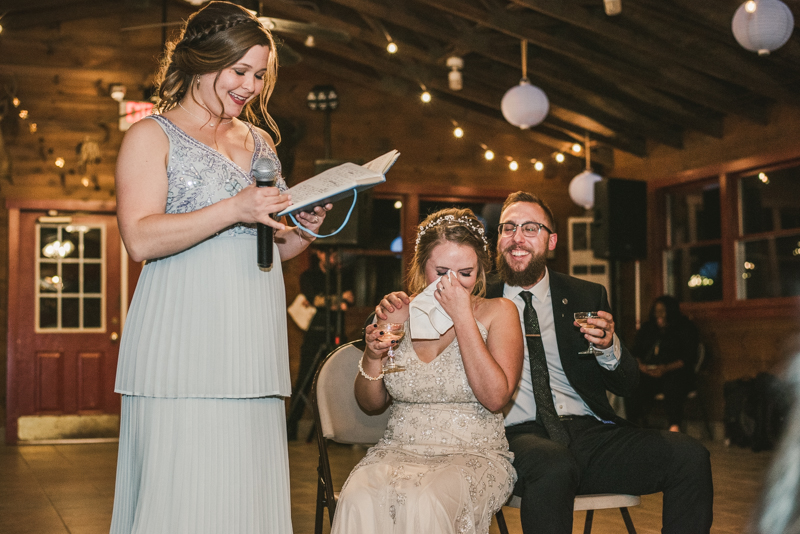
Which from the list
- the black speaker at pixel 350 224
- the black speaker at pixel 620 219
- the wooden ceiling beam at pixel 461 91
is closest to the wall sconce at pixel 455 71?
Result: the wooden ceiling beam at pixel 461 91

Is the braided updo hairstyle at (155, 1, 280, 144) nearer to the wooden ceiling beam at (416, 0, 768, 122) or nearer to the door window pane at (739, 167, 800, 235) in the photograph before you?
the wooden ceiling beam at (416, 0, 768, 122)

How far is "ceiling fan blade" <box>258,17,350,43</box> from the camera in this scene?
5133 mm

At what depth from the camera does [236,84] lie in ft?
5.62

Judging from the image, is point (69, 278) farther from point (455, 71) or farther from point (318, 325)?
point (455, 71)

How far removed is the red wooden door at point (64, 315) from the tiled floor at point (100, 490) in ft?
2.23

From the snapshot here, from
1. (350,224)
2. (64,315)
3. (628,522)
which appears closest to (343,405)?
(628,522)

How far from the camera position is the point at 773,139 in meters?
7.44

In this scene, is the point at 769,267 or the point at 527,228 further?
the point at 769,267

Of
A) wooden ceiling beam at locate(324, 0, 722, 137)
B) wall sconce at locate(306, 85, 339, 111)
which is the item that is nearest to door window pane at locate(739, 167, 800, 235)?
wooden ceiling beam at locate(324, 0, 722, 137)

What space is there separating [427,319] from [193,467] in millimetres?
940

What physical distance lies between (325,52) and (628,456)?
729 centimetres

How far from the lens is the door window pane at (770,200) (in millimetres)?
7328

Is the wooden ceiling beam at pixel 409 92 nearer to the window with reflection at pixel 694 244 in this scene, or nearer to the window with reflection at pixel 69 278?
the window with reflection at pixel 694 244

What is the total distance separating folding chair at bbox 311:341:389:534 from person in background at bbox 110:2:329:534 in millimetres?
765
